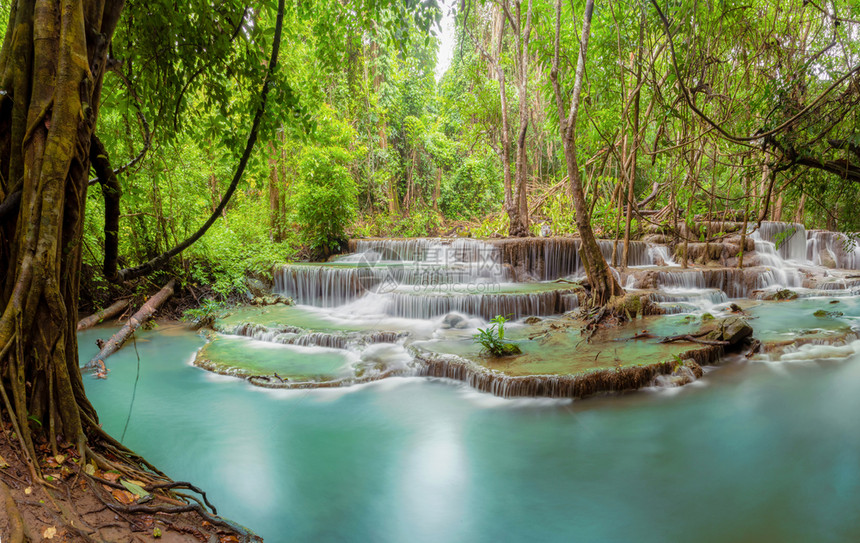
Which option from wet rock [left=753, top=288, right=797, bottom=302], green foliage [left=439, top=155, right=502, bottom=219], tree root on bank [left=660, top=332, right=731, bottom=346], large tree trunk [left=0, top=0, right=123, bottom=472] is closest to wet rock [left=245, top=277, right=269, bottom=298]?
tree root on bank [left=660, top=332, right=731, bottom=346]

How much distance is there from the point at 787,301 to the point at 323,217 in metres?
11.6

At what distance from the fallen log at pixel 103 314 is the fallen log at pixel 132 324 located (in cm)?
41

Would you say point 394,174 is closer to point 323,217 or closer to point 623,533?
point 323,217

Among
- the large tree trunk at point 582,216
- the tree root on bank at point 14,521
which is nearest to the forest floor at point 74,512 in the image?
the tree root on bank at point 14,521

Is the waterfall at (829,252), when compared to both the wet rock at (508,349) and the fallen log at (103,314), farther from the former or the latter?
the fallen log at (103,314)

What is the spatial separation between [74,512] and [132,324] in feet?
21.5

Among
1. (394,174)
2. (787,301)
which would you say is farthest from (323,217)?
(787,301)

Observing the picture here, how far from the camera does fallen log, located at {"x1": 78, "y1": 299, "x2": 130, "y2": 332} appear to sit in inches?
291

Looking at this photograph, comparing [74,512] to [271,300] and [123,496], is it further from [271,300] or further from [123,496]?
[271,300]

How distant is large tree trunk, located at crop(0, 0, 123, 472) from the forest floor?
15 cm

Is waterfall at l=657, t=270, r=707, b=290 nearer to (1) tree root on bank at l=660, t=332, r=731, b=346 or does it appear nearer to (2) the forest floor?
(1) tree root on bank at l=660, t=332, r=731, b=346

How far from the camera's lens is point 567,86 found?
9133 millimetres

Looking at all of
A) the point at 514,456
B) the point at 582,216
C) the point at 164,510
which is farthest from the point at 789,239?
the point at 164,510

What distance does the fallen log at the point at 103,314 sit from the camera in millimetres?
7383
